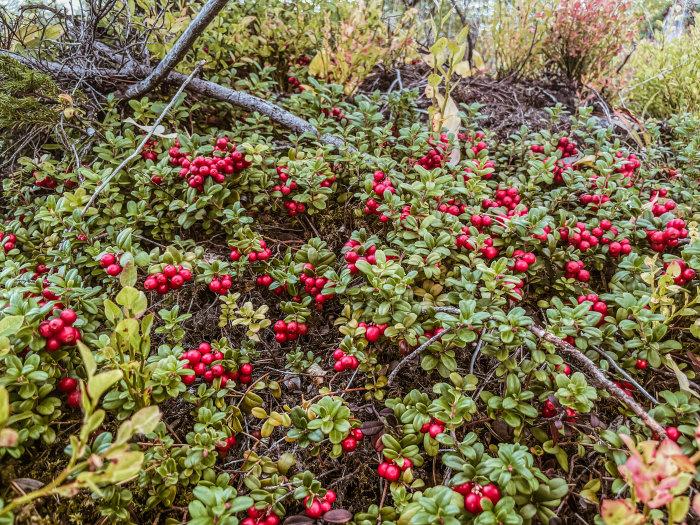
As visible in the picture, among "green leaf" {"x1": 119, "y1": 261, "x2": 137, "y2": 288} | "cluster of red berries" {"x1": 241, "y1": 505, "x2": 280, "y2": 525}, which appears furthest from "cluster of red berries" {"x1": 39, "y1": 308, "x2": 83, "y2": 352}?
"cluster of red berries" {"x1": 241, "y1": 505, "x2": 280, "y2": 525}

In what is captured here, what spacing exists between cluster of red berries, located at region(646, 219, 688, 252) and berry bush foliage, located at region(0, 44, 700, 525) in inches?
1.2

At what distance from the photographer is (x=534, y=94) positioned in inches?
154

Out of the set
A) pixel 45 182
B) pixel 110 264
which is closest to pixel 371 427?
pixel 110 264

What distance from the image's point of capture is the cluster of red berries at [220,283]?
2086 millimetres

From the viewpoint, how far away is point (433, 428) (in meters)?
1.54

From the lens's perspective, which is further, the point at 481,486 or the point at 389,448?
the point at 389,448

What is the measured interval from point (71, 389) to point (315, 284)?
3.68ft

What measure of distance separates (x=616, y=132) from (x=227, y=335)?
365 centimetres

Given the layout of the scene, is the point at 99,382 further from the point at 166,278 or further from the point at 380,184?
the point at 380,184

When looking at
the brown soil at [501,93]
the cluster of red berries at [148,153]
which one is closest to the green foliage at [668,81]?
the brown soil at [501,93]

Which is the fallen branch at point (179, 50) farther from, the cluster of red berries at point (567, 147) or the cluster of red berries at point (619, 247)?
the cluster of red berries at point (619, 247)

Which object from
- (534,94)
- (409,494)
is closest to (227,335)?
(409,494)

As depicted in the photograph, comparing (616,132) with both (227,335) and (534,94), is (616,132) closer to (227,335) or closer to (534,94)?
(534,94)

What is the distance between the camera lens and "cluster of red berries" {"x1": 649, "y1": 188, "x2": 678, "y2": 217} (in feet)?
7.37
